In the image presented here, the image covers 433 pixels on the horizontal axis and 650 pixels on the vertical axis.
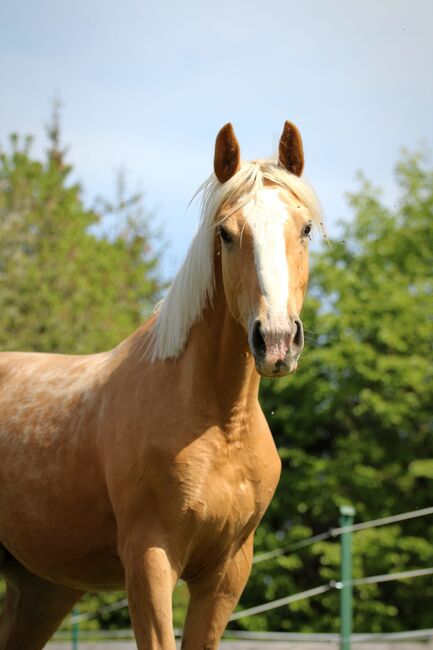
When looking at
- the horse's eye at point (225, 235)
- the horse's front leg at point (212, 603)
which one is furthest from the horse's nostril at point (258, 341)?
the horse's front leg at point (212, 603)

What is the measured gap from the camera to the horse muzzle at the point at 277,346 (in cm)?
337

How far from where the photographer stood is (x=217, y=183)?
13.4 ft

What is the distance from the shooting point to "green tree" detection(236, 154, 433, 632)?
896 inches

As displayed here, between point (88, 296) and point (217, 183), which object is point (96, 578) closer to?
point (217, 183)

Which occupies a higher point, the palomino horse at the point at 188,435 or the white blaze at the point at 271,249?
the white blaze at the point at 271,249

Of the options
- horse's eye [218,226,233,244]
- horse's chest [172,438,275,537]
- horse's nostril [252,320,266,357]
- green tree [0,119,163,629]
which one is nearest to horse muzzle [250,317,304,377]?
horse's nostril [252,320,266,357]

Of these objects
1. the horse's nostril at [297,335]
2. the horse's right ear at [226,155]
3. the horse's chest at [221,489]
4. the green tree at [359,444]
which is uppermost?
the horse's right ear at [226,155]

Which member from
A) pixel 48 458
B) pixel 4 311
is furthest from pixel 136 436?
pixel 4 311

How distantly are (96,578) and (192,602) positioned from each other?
0.58 m

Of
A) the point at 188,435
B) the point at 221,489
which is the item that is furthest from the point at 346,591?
the point at 188,435

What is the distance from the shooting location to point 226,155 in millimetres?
4000

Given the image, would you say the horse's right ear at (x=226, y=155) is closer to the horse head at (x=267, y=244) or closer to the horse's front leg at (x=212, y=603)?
the horse head at (x=267, y=244)

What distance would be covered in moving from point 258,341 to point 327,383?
21030 millimetres

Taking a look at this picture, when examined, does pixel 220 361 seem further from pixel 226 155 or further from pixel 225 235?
pixel 226 155
